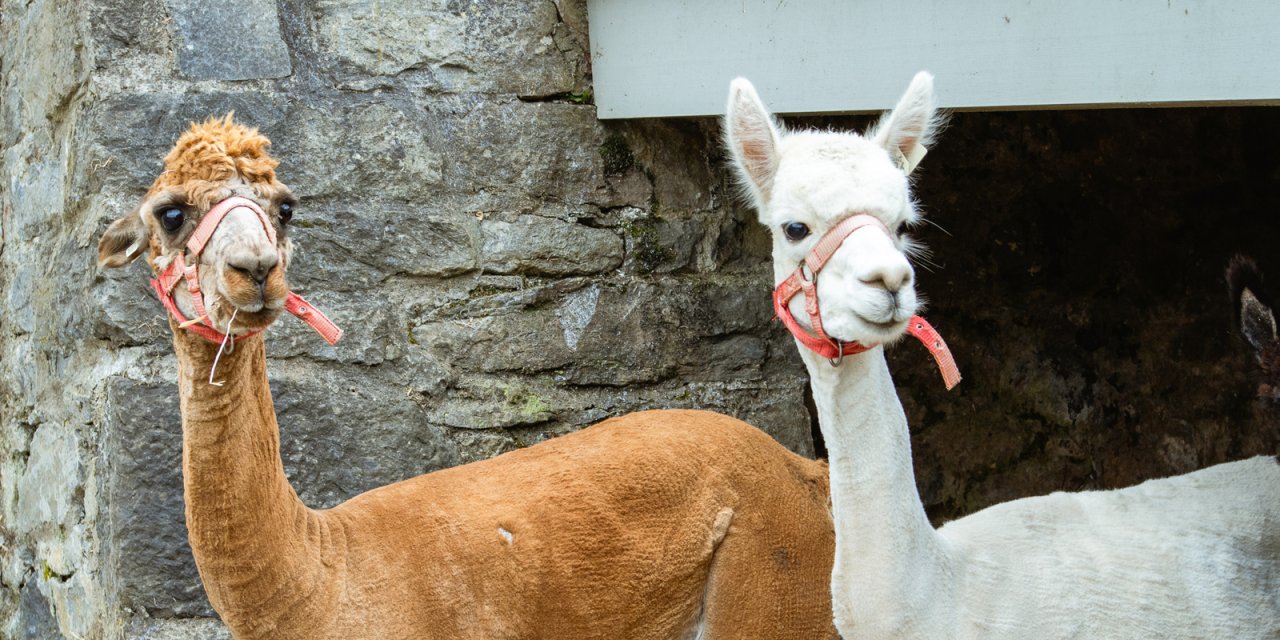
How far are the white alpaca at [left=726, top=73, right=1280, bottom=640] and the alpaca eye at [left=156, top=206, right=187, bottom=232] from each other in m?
1.31

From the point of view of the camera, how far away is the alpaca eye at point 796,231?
2.93 metres

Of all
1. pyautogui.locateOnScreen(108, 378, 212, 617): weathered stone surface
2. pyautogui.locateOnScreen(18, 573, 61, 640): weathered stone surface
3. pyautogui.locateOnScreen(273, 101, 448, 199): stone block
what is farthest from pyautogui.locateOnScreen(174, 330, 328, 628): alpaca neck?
pyautogui.locateOnScreen(18, 573, 61, 640): weathered stone surface

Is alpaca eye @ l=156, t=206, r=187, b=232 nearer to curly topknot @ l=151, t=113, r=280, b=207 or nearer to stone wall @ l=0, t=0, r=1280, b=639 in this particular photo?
curly topknot @ l=151, t=113, r=280, b=207

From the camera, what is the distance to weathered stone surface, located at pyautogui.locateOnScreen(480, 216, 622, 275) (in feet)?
13.5

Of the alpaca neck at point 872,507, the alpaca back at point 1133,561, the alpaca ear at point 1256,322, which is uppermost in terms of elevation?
the alpaca ear at point 1256,322

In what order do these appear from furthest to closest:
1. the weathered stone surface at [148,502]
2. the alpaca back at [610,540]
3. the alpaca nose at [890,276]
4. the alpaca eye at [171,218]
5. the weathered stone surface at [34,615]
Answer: the weathered stone surface at [34,615] < the weathered stone surface at [148,502] < the alpaca back at [610,540] < the alpaca eye at [171,218] < the alpaca nose at [890,276]

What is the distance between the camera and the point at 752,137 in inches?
123

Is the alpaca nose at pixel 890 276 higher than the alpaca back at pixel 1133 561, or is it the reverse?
the alpaca nose at pixel 890 276

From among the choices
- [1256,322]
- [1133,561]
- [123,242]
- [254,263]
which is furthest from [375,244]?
[1256,322]

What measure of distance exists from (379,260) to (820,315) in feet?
5.51

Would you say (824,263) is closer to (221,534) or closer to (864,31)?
(864,31)

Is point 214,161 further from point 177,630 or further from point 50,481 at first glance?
point 50,481

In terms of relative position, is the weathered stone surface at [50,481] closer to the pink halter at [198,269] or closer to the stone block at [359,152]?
the stone block at [359,152]

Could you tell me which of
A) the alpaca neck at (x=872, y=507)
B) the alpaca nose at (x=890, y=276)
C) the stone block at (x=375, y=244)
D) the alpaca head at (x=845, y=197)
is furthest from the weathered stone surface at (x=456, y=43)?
the alpaca nose at (x=890, y=276)
